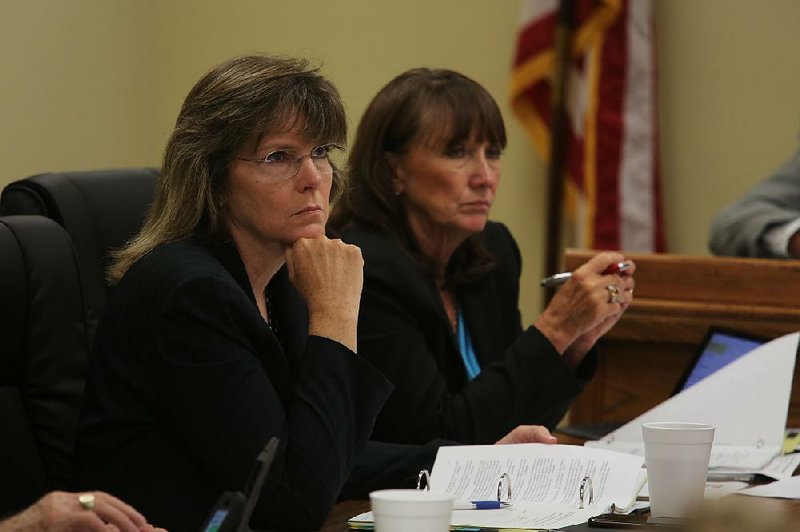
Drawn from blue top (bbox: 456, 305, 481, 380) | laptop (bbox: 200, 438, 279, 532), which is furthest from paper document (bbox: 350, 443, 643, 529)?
blue top (bbox: 456, 305, 481, 380)

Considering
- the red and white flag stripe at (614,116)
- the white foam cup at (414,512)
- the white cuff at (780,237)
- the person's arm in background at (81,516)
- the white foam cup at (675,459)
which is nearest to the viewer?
the white foam cup at (414,512)

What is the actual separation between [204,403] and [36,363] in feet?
1.19

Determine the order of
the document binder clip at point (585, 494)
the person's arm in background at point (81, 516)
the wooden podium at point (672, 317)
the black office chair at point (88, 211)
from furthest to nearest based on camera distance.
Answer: the wooden podium at point (672, 317), the black office chair at point (88, 211), the document binder clip at point (585, 494), the person's arm in background at point (81, 516)

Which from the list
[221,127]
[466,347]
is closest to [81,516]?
[221,127]

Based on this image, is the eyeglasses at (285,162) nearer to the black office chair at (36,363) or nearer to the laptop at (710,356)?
the black office chair at (36,363)

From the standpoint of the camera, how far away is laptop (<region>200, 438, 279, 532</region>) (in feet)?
3.36

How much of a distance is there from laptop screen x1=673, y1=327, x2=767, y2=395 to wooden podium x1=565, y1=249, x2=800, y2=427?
110 millimetres

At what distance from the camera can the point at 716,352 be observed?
2238 millimetres

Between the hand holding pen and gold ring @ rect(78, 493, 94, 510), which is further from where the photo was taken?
the hand holding pen

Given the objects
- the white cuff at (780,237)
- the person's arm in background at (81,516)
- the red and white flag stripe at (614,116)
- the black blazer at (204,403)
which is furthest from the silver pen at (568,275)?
the red and white flag stripe at (614,116)

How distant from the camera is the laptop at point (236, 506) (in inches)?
40.3

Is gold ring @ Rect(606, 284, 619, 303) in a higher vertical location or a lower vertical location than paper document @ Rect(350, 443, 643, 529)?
higher

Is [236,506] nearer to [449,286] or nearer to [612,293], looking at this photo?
[612,293]

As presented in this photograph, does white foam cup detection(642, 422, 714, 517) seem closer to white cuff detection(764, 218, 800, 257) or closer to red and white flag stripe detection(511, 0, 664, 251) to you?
white cuff detection(764, 218, 800, 257)
